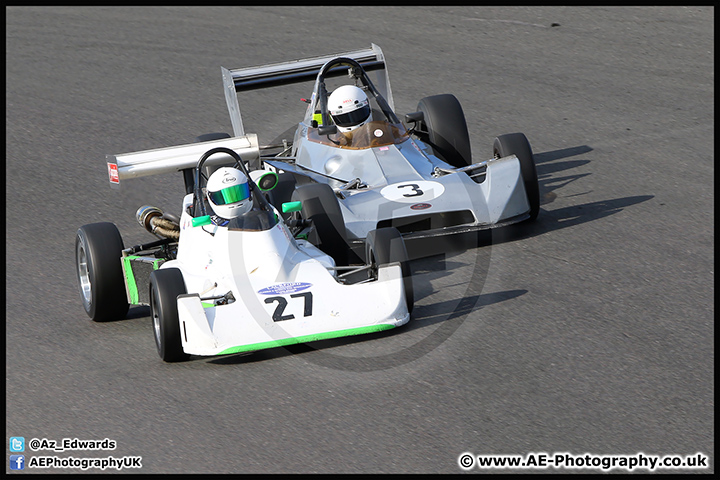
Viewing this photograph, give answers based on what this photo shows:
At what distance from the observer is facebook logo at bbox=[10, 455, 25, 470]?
587cm

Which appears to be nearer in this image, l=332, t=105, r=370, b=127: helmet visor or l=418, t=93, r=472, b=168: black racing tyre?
l=332, t=105, r=370, b=127: helmet visor

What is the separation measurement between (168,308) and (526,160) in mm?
3743

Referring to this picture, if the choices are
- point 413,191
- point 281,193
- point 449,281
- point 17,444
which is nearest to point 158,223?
point 281,193

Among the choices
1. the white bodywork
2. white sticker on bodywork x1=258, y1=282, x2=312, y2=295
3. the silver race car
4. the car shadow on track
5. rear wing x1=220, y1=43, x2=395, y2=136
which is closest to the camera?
the white bodywork

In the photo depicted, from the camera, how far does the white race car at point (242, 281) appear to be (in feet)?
21.9

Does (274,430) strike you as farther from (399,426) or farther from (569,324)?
(569,324)

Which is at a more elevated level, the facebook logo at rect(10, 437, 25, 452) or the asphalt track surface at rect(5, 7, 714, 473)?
the asphalt track surface at rect(5, 7, 714, 473)

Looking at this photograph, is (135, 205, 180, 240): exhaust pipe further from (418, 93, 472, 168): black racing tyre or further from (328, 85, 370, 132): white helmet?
A: (418, 93, 472, 168): black racing tyre

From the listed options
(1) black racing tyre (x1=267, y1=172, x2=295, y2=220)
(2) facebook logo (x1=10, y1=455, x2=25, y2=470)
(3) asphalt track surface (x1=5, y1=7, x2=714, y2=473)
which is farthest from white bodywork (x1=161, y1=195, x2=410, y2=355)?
(1) black racing tyre (x1=267, y1=172, x2=295, y2=220)

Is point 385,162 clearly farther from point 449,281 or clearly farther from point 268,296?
point 268,296

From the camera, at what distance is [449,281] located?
8156mm

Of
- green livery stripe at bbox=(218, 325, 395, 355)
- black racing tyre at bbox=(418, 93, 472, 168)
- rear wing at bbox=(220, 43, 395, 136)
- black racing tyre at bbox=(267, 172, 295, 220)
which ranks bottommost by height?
green livery stripe at bbox=(218, 325, 395, 355)

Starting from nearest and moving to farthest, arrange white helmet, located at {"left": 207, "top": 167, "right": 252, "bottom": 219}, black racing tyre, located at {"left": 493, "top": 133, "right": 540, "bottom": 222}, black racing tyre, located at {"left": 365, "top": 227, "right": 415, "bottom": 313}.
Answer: black racing tyre, located at {"left": 365, "top": 227, "right": 415, "bottom": 313}
white helmet, located at {"left": 207, "top": 167, "right": 252, "bottom": 219}
black racing tyre, located at {"left": 493, "top": 133, "right": 540, "bottom": 222}

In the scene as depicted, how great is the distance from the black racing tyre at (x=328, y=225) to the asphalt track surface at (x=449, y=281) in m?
0.70
